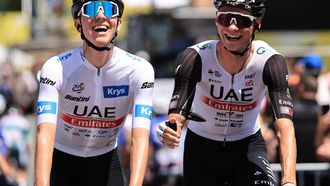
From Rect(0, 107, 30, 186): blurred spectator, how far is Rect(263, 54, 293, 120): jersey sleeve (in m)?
6.99

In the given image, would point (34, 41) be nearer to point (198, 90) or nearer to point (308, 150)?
point (308, 150)

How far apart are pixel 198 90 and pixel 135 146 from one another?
1.05m

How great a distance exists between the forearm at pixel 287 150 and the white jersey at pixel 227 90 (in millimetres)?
112

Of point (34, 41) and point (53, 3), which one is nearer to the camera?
point (34, 41)

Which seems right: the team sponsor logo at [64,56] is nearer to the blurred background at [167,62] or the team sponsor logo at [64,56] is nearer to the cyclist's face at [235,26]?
the cyclist's face at [235,26]

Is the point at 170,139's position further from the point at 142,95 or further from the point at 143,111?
the point at 142,95

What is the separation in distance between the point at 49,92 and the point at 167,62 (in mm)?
13968

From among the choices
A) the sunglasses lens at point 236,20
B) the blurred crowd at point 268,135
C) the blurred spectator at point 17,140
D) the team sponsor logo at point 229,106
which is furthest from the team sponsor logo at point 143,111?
the blurred spectator at point 17,140

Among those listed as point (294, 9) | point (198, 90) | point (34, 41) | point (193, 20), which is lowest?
point (34, 41)

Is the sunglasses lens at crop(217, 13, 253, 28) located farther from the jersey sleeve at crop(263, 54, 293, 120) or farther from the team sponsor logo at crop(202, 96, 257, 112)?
the team sponsor logo at crop(202, 96, 257, 112)

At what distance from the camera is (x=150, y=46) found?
18.3m

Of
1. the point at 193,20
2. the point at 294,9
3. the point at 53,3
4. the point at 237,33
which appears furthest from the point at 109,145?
the point at 53,3

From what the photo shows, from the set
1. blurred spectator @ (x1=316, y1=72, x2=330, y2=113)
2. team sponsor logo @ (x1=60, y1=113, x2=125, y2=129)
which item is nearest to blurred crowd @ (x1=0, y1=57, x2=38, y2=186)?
blurred spectator @ (x1=316, y1=72, x2=330, y2=113)

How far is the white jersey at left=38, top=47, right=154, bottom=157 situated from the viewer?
6.34 meters
